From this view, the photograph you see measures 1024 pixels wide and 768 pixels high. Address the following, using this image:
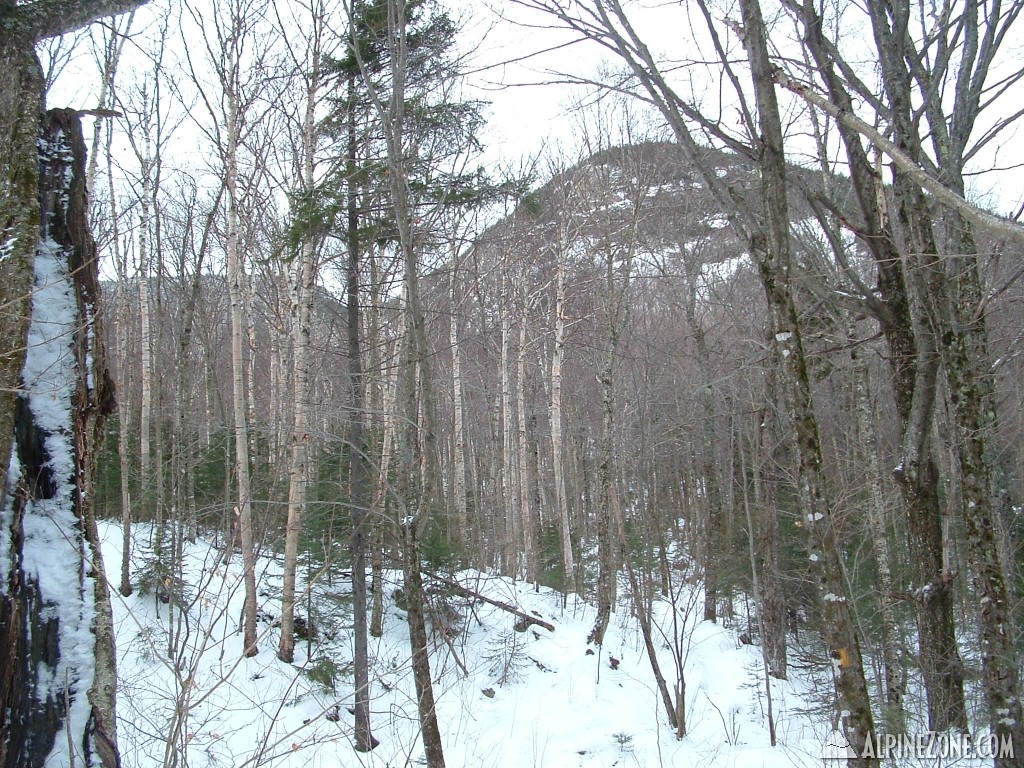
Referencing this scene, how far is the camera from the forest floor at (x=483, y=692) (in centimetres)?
708

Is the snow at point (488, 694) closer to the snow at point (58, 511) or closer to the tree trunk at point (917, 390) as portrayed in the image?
the tree trunk at point (917, 390)

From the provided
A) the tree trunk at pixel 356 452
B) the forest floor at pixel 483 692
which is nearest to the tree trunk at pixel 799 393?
the forest floor at pixel 483 692

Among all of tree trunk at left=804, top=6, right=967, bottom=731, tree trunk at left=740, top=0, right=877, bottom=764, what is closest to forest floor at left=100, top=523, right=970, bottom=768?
tree trunk at left=804, top=6, right=967, bottom=731

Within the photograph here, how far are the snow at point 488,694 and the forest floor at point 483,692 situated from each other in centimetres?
3

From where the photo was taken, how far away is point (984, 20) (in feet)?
18.9

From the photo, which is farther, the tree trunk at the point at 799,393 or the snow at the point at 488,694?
the snow at the point at 488,694

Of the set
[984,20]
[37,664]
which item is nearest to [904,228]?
[984,20]

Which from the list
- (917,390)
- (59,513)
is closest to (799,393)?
(917,390)

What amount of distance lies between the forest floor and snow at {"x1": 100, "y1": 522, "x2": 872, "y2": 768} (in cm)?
3

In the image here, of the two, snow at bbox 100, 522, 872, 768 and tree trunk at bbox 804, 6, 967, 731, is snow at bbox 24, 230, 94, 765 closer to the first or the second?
snow at bbox 100, 522, 872, 768

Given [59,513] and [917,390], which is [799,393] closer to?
[917,390]

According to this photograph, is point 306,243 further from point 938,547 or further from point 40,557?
point 938,547

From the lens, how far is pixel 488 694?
9.26m

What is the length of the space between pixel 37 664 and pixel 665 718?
25.6 feet
